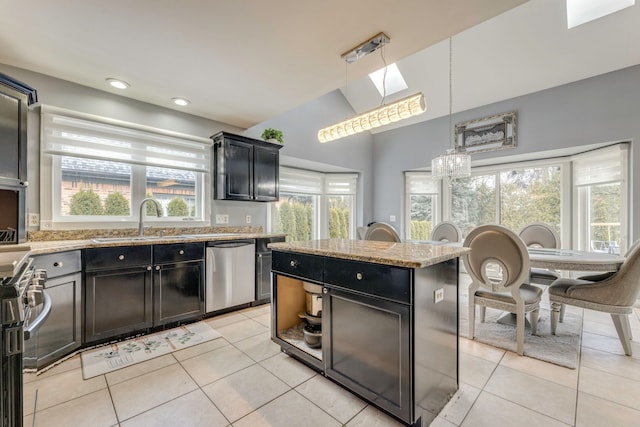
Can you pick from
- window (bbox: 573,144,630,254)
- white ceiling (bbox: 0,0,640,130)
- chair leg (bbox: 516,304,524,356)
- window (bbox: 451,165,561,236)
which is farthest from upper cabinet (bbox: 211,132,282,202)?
window (bbox: 573,144,630,254)

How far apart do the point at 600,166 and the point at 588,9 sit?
6.08 ft

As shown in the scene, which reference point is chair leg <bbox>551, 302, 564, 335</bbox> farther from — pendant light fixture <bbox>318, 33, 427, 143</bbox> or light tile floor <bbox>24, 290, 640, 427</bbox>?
pendant light fixture <bbox>318, 33, 427, 143</bbox>

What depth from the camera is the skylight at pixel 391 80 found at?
4605mm

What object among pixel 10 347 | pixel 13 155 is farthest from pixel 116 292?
pixel 10 347

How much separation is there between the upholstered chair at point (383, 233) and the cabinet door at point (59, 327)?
9.49 feet

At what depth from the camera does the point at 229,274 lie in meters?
3.07

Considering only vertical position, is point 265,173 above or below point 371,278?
above

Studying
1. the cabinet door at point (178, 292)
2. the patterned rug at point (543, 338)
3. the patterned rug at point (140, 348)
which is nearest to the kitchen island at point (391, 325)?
the patterned rug at point (543, 338)

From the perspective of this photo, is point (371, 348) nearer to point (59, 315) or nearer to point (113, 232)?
point (59, 315)

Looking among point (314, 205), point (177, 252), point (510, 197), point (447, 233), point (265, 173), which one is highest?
point (265, 173)

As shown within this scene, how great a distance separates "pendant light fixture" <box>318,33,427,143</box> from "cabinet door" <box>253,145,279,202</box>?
59.2 inches

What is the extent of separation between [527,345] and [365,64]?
2770 mm

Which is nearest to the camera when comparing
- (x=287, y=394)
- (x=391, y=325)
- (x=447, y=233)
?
(x=391, y=325)

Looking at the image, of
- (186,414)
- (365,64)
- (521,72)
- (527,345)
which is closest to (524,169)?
(521,72)
